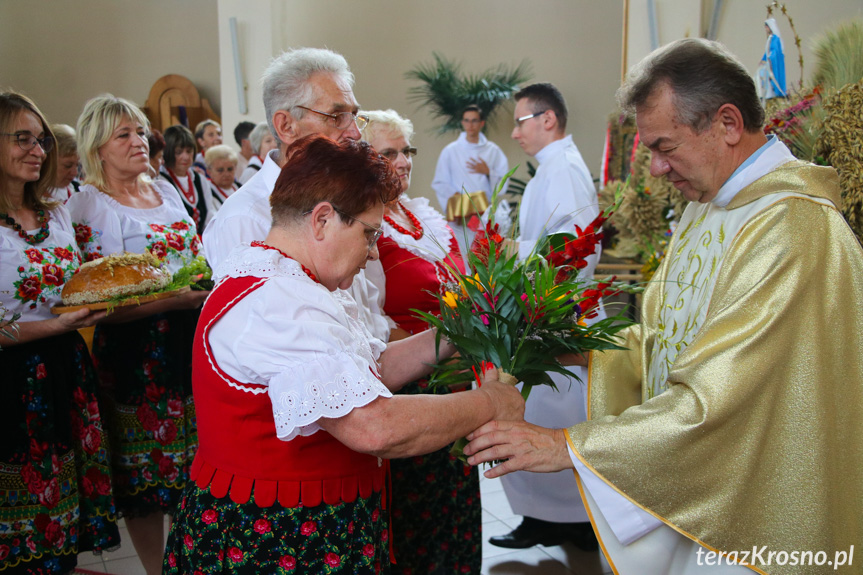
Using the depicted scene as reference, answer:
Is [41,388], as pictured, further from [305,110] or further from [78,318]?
[305,110]

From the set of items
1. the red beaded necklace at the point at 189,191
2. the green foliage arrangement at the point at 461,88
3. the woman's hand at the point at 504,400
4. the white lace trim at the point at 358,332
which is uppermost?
the green foliage arrangement at the point at 461,88

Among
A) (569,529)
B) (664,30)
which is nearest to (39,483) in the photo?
(569,529)

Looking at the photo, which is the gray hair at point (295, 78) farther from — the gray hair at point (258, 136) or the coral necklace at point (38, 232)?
the gray hair at point (258, 136)

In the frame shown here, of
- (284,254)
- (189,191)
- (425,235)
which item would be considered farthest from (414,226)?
(189,191)

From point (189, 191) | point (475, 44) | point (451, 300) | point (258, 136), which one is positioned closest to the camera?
point (451, 300)

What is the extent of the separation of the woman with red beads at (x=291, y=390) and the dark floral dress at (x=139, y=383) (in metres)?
1.57

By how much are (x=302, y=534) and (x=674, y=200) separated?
2.76 meters

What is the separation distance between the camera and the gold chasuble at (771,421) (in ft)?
5.47

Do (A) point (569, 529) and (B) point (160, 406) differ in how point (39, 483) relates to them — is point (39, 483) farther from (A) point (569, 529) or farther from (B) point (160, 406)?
(A) point (569, 529)

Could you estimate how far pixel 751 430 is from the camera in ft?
5.50

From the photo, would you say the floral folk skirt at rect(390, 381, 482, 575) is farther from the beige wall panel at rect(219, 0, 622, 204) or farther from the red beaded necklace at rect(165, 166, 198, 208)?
the beige wall panel at rect(219, 0, 622, 204)

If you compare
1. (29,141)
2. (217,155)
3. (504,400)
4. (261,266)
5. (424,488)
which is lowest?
(424,488)

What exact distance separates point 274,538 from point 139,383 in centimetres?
183

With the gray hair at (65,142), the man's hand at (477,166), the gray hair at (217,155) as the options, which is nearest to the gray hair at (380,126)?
the gray hair at (65,142)
